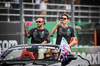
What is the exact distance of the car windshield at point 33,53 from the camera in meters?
6.39

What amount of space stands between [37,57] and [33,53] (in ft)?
0.51

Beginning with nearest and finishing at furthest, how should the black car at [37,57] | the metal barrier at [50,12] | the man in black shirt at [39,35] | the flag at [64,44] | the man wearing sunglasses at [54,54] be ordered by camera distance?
the black car at [37,57]
the man wearing sunglasses at [54,54]
the flag at [64,44]
the man in black shirt at [39,35]
the metal barrier at [50,12]

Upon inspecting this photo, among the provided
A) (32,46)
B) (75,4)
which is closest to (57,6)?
(75,4)

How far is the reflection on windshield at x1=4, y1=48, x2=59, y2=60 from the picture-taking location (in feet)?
21.0

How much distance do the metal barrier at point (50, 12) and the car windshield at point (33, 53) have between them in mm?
3705

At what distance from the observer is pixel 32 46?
689cm

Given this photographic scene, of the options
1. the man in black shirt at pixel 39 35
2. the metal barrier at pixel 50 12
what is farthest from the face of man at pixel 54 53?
the metal barrier at pixel 50 12

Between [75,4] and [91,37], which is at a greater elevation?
[75,4]

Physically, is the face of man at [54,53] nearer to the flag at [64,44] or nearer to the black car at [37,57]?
the black car at [37,57]

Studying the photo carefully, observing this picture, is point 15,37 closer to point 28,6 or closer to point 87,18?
point 28,6

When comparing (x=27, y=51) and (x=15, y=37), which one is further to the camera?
(x=15, y=37)

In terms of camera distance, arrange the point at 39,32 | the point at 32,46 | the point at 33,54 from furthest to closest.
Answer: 1. the point at 39,32
2. the point at 32,46
3. the point at 33,54

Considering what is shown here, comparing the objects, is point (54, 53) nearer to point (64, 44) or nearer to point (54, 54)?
point (54, 54)

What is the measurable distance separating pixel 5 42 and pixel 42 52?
3.97 meters
